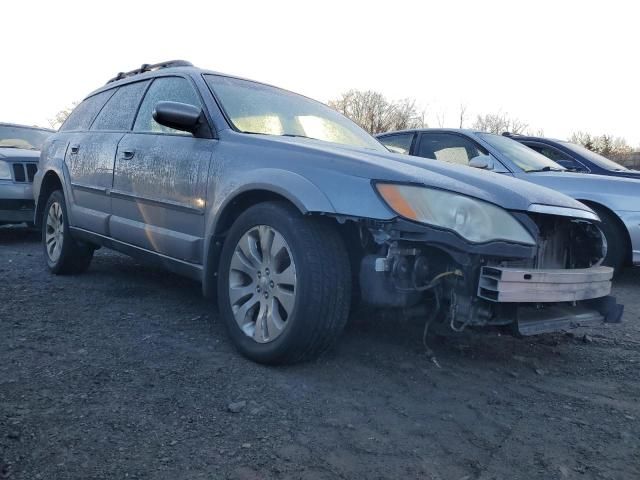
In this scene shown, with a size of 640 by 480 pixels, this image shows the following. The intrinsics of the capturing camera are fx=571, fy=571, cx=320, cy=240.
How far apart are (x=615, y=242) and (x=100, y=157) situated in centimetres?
470

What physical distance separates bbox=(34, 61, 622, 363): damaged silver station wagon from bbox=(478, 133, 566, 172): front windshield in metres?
2.53

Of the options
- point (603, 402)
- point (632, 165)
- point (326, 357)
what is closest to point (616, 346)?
point (603, 402)

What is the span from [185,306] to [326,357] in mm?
1423

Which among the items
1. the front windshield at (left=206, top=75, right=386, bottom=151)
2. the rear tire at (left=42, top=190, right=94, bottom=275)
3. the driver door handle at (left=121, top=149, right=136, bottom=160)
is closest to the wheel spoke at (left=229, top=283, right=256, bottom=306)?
the front windshield at (left=206, top=75, right=386, bottom=151)

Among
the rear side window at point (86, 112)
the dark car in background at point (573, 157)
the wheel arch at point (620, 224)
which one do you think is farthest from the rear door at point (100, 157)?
the dark car in background at point (573, 157)

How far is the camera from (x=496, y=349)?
11.1ft

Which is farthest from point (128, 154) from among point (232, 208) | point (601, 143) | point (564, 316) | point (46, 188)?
point (601, 143)

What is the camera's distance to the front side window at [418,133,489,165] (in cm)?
600

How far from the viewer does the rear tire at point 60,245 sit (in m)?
4.85

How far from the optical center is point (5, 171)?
6.65m

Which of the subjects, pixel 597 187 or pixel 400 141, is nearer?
pixel 597 187

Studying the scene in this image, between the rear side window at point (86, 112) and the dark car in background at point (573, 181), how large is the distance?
2596 mm

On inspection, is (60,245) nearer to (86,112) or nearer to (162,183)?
(86,112)

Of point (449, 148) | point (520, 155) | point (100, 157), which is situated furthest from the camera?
point (449, 148)
